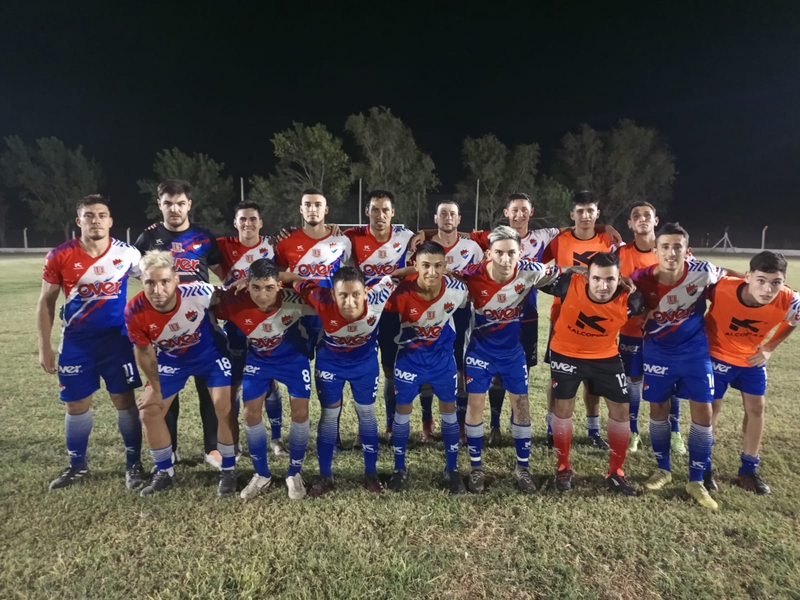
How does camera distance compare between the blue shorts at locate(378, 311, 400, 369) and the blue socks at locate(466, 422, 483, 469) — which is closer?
the blue socks at locate(466, 422, 483, 469)

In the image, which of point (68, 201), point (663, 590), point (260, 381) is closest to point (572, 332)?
point (663, 590)

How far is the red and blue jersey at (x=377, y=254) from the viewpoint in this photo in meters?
4.29

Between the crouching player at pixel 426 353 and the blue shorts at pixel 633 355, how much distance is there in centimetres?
168

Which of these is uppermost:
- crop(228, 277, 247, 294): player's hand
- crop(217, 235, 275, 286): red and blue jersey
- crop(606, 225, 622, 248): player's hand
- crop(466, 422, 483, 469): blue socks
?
crop(606, 225, 622, 248): player's hand

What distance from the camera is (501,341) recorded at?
3607 mm

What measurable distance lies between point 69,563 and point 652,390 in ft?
12.8

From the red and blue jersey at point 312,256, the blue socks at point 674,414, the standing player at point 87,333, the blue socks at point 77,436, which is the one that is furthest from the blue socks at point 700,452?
the blue socks at point 77,436

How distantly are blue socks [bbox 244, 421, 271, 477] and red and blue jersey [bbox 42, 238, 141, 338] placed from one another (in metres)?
1.33

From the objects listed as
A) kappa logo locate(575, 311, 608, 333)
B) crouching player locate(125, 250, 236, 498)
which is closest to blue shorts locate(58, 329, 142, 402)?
crouching player locate(125, 250, 236, 498)

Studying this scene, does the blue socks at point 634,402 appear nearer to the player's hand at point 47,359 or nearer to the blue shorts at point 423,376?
the blue shorts at point 423,376

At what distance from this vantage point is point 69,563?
2650 mm

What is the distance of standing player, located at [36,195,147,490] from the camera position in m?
3.54

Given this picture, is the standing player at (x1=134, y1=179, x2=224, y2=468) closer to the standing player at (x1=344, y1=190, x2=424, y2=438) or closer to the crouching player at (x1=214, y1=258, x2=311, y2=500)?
the crouching player at (x1=214, y1=258, x2=311, y2=500)

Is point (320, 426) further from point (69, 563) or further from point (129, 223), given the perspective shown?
point (129, 223)
